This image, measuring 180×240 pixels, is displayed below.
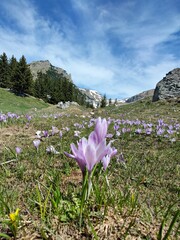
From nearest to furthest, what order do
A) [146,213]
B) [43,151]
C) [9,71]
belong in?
[146,213] → [43,151] → [9,71]

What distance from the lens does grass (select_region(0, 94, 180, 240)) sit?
49.5 inches

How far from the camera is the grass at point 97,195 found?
1257 millimetres

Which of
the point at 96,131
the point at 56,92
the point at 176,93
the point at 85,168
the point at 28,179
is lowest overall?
the point at 28,179

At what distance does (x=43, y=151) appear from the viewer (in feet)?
11.1

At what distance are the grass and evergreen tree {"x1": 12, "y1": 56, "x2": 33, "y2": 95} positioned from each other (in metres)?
41.9

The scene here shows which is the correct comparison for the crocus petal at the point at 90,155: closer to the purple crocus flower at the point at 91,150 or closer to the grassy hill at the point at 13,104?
the purple crocus flower at the point at 91,150

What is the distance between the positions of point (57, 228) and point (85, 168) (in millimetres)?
486

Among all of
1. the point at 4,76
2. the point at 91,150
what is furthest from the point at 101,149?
the point at 4,76

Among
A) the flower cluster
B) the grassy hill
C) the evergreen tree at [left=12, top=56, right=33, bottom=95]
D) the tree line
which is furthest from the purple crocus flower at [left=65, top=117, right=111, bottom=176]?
the evergreen tree at [left=12, top=56, right=33, bottom=95]

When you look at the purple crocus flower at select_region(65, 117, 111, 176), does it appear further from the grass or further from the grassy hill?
the grassy hill

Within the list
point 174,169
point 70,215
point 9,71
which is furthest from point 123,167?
point 9,71

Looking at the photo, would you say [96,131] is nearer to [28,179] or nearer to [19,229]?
[19,229]

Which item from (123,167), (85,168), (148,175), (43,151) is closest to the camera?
(85,168)

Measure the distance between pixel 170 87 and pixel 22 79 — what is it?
34947 millimetres
